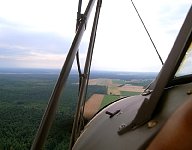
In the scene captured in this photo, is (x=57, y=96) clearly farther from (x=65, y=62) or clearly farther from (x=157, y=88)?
(x=157, y=88)

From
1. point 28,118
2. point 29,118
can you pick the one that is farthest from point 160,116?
point 28,118

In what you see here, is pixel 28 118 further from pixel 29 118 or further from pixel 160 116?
pixel 160 116

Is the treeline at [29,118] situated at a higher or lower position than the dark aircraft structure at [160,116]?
lower

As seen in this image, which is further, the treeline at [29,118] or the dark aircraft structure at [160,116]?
the treeline at [29,118]

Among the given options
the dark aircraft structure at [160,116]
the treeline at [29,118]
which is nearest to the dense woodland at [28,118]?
the treeline at [29,118]

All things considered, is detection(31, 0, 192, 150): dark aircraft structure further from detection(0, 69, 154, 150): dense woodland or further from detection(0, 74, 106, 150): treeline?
detection(0, 69, 154, 150): dense woodland

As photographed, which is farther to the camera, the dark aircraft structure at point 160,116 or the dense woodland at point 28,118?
the dense woodland at point 28,118

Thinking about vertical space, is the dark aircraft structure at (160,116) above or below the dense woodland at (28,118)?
above

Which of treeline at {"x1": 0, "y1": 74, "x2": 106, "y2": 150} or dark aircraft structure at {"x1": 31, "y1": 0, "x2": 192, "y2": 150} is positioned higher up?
dark aircraft structure at {"x1": 31, "y1": 0, "x2": 192, "y2": 150}

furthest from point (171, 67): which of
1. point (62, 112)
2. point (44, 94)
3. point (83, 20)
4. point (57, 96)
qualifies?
point (44, 94)

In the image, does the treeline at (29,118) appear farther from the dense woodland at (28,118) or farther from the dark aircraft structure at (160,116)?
the dark aircraft structure at (160,116)

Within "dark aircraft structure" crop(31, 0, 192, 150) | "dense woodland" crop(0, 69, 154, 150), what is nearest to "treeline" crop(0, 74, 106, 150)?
"dense woodland" crop(0, 69, 154, 150)
